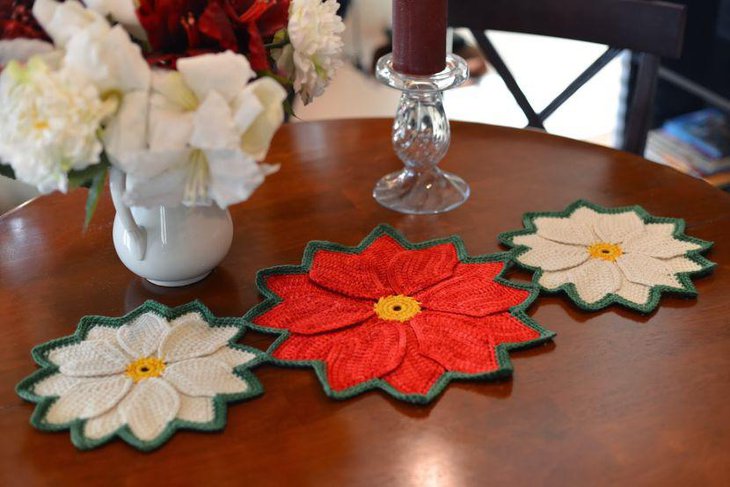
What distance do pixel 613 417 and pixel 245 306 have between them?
418 millimetres

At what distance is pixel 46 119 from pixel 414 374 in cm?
42

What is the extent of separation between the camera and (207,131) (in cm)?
76

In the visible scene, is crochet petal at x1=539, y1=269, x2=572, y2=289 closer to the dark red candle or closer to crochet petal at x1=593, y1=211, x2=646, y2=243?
crochet petal at x1=593, y1=211, x2=646, y2=243

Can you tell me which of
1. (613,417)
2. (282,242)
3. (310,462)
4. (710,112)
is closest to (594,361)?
(613,417)

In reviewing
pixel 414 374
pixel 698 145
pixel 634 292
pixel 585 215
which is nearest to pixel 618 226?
pixel 585 215

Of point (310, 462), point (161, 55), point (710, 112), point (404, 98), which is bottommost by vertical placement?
point (710, 112)

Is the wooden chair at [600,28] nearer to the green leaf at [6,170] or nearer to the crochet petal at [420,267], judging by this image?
the crochet petal at [420,267]

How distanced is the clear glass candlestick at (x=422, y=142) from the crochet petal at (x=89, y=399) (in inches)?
18.2

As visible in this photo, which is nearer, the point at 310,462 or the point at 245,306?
the point at 310,462

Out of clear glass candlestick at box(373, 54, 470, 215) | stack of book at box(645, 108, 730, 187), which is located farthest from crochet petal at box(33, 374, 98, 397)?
stack of book at box(645, 108, 730, 187)

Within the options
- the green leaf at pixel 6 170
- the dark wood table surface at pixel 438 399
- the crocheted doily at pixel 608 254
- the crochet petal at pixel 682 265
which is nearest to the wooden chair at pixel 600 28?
the dark wood table surface at pixel 438 399

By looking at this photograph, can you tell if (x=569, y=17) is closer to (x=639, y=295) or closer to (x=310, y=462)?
(x=639, y=295)

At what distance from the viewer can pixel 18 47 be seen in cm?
77

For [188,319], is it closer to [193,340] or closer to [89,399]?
[193,340]
